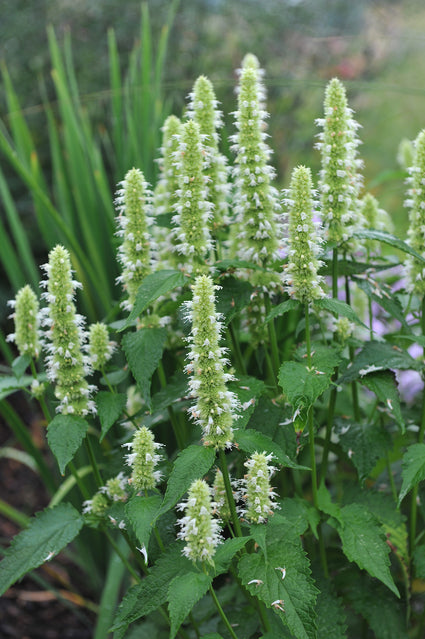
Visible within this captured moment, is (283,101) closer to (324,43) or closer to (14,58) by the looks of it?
(324,43)

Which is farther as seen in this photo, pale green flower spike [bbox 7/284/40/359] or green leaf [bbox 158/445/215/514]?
pale green flower spike [bbox 7/284/40/359]

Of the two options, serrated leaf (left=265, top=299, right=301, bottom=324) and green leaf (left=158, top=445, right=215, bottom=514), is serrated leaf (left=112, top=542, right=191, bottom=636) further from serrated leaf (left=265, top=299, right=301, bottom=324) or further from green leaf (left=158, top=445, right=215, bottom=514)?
serrated leaf (left=265, top=299, right=301, bottom=324)

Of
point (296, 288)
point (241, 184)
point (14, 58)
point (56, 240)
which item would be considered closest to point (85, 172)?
point (56, 240)

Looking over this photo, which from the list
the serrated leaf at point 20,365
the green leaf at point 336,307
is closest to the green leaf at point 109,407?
the serrated leaf at point 20,365

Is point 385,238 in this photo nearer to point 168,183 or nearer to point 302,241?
point 302,241

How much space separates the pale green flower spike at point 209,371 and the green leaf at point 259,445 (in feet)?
0.12

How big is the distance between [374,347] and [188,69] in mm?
4965

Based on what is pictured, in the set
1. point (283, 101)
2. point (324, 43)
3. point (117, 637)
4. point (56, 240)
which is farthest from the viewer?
point (324, 43)

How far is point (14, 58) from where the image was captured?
19.1 feet

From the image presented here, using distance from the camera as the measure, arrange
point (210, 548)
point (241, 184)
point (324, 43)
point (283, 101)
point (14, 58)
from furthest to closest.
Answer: point (324, 43) → point (283, 101) → point (14, 58) → point (241, 184) → point (210, 548)

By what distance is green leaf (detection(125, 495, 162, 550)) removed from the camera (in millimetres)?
1431

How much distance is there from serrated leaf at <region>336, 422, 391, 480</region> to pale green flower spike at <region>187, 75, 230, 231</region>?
2.38 feet

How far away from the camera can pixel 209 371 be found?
4.76 feet

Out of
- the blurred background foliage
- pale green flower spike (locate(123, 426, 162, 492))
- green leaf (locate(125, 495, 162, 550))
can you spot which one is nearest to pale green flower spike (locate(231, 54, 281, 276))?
pale green flower spike (locate(123, 426, 162, 492))
